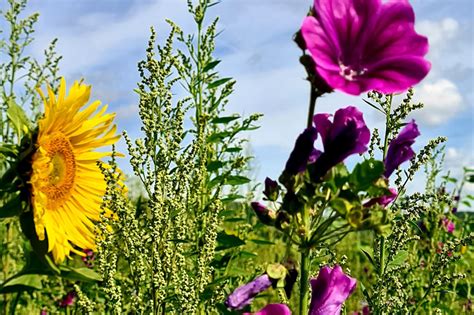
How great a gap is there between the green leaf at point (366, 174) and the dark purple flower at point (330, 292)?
8.8 inches

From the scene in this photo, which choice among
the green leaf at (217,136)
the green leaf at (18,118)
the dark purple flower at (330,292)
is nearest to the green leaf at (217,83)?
the green leaf at (217,136)

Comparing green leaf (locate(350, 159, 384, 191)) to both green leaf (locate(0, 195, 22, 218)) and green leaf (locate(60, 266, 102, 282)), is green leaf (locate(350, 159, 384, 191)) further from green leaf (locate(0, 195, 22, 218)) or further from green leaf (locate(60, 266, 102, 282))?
green leaf (locate(0, 195, 22, 218))

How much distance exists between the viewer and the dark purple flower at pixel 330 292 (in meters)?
1.32

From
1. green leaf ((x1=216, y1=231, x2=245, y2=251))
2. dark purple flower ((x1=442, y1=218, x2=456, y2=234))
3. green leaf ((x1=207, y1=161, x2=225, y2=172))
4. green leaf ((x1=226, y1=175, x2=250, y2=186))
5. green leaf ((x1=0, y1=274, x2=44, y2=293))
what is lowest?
green leaf ((x1=0, y1=274, x2=44, y2=293))

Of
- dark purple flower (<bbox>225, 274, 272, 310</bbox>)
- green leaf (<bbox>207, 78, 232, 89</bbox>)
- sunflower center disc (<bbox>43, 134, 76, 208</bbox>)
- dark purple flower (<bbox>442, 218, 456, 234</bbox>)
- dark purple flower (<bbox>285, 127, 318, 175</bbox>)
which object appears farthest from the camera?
dark purple flower (<bbox>442, 218, 456, 234</bbox>)

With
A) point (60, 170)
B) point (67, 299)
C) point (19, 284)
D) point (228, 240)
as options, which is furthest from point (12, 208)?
point (67, 299)

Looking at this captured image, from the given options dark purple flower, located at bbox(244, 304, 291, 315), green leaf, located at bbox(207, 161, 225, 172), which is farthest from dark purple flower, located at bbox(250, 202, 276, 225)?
green leaf, located at bbox(207, 161, 225, 172)

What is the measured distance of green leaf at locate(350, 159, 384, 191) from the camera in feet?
3.87

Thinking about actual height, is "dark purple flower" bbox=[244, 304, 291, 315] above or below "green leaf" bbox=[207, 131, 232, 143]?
below

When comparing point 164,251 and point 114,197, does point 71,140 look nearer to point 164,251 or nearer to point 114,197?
point 114,197

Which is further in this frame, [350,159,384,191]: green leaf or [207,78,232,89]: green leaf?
[207,78,232,89]: green leaf

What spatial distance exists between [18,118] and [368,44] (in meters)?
1.22

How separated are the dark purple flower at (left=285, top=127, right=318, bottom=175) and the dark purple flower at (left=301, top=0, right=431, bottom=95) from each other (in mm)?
103

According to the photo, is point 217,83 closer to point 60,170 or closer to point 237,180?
point 237,180
